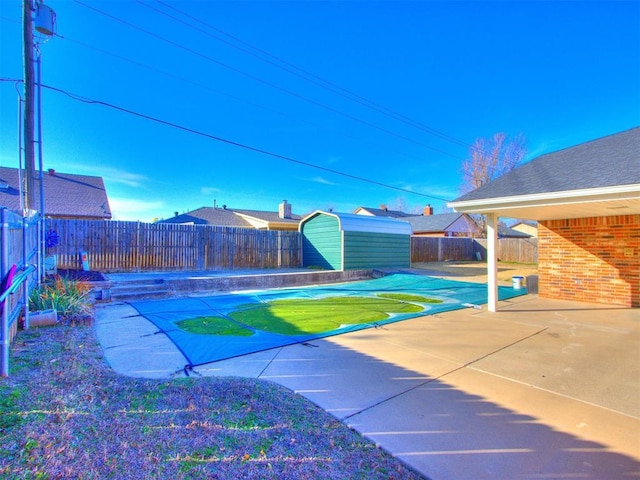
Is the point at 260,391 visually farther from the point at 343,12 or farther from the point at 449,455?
the point at 343,12

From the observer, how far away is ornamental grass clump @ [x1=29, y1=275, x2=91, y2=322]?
4734 millimetres

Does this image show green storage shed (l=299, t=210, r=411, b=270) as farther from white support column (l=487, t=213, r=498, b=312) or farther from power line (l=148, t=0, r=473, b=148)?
white support column (l=487, t=213, r=498, b=312)

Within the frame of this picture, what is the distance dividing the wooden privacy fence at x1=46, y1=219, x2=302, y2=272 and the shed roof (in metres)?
2.58

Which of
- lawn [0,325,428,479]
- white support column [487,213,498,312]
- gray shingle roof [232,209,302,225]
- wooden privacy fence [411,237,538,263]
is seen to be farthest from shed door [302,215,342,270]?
lawn [0,325,428,479]

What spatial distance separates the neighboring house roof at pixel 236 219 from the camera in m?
21.9

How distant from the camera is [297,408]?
2455 mm

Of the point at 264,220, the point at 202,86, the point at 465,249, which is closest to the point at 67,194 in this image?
the point at 264,220

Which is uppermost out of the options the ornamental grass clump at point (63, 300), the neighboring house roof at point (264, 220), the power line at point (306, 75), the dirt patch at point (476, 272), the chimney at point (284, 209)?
the power line at point (306, 75)

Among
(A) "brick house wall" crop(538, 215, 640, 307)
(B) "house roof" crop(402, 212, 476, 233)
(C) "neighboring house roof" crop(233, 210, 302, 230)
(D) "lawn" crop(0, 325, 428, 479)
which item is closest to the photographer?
(D) "lawn" crop(0, 325, 428, 479)

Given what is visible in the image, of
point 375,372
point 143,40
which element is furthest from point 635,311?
point 143,40

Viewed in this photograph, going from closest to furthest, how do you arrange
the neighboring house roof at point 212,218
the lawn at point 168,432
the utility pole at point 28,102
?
1. the lawn at point 168,432
2. the utility pole at point 28,102
3. the neighboring house roof at point 212,218

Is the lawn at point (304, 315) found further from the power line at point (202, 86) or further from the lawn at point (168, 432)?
the power line at point (202, 86)

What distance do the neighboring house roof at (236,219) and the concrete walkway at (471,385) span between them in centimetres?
1686

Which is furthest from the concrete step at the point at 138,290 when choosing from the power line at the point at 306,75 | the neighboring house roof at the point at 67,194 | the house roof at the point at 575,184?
the neighboring house roof at the point at 67,194
